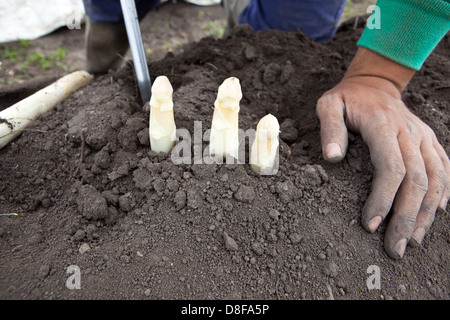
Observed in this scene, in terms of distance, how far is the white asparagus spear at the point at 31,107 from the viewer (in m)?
1.63

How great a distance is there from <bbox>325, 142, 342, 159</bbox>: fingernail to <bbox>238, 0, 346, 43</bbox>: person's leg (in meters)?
1.55

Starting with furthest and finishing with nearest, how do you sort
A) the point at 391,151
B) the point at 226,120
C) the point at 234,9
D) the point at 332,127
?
the point at 234,9 < the point at 332,127 < the point at 391,151 < the point at 226,120

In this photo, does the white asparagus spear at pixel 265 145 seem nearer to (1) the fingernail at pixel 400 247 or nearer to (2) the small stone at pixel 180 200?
(2) the small stone at pixel 180 200

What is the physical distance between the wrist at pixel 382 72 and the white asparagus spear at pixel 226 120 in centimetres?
92

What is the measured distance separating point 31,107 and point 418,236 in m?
1.96

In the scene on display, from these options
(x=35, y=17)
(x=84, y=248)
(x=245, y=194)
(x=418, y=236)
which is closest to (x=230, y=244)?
(x=245, y=194)

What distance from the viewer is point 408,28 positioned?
5.61ft

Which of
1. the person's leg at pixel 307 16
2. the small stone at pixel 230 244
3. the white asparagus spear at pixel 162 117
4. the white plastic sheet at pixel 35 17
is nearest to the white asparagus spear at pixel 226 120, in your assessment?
the white asparagus spear at pixel 162 117

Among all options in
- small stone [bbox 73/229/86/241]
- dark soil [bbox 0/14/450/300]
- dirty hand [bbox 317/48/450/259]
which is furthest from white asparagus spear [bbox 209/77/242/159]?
small stone [bbox 73/229/86/241]

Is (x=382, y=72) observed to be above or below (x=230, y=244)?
above

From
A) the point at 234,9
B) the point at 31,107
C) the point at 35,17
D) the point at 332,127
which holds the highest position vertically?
the point at 332,127

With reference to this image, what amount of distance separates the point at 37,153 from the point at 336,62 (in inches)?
74.9

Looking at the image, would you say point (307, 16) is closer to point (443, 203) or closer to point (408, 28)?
point (408, 28)

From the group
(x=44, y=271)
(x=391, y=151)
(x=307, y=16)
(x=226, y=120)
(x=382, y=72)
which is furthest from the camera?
(x=307, y=16)
